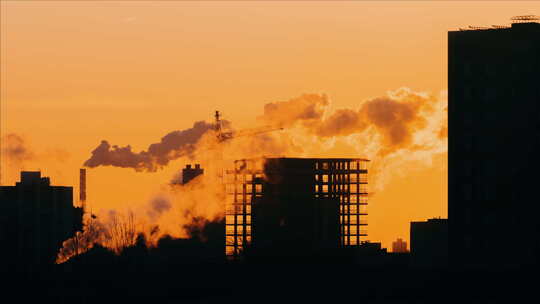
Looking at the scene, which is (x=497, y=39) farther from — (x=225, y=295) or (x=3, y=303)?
(x=3, y=303)

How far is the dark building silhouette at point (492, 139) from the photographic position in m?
177

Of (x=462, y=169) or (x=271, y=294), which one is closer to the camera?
(x=271, y=294)

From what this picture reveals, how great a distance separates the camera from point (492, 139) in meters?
180

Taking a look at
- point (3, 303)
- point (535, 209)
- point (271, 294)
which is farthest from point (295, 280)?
point (535, 209)

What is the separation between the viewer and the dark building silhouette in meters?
177

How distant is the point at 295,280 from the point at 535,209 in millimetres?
41315

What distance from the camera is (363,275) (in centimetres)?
14925

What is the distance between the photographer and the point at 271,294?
474 ft

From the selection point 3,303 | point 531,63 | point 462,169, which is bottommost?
point 3,303

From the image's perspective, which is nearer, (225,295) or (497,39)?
(225,295)

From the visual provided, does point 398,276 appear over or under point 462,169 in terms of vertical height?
under

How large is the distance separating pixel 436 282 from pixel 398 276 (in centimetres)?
610

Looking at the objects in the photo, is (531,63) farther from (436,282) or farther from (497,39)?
(436,282)

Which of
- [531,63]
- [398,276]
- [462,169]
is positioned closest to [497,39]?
[531,63]
